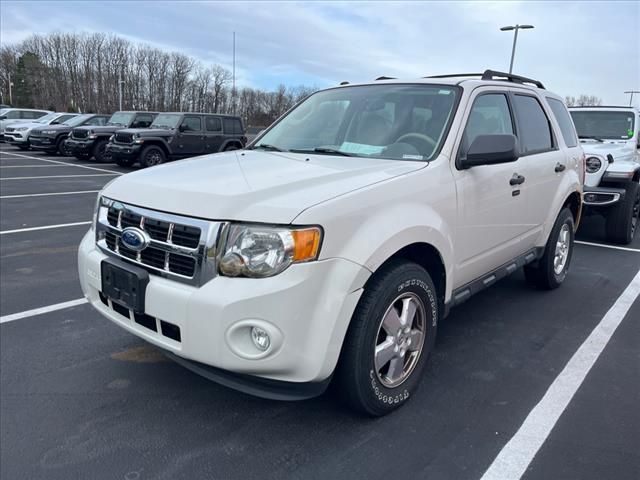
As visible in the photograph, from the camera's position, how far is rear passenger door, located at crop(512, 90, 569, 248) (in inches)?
161

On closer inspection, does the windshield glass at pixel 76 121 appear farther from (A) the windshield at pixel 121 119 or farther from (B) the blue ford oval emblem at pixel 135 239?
(B) the blue ford oval emblem at pixel 135 239

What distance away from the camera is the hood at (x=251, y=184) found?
2279 millimetres

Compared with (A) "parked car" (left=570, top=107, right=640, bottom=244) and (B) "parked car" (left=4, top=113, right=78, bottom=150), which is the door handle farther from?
(B) "parked car" (left=4, top=113, right=78, bottom=150)

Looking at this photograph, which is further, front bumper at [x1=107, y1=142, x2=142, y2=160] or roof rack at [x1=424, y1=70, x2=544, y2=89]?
front bumper at [x1=107, y1=142, x2=142, y2=160]

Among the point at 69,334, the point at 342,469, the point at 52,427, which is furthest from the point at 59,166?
the point at 342,469

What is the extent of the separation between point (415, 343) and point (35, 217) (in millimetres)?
7326

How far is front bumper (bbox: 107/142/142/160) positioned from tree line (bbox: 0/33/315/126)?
2113 inches

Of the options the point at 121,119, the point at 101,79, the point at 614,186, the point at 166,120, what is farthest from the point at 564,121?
the point at 101,79

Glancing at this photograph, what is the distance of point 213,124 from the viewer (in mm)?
17016

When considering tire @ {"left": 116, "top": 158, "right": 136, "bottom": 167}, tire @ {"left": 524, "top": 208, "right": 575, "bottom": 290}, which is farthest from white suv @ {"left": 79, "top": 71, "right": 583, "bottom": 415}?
tire @ {"left": 116, "top": 158, "right": 136, "bottom": 167}

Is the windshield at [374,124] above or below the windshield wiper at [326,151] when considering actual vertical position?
above

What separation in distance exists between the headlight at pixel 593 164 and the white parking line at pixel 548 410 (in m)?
3.44

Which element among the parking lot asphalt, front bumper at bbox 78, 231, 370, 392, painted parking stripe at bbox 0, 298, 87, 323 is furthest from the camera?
painted parking stripe at bbox 0, 298, 87, 323

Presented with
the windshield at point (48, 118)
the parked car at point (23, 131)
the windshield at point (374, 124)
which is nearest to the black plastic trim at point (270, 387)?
the windshield at point (374, 124)
